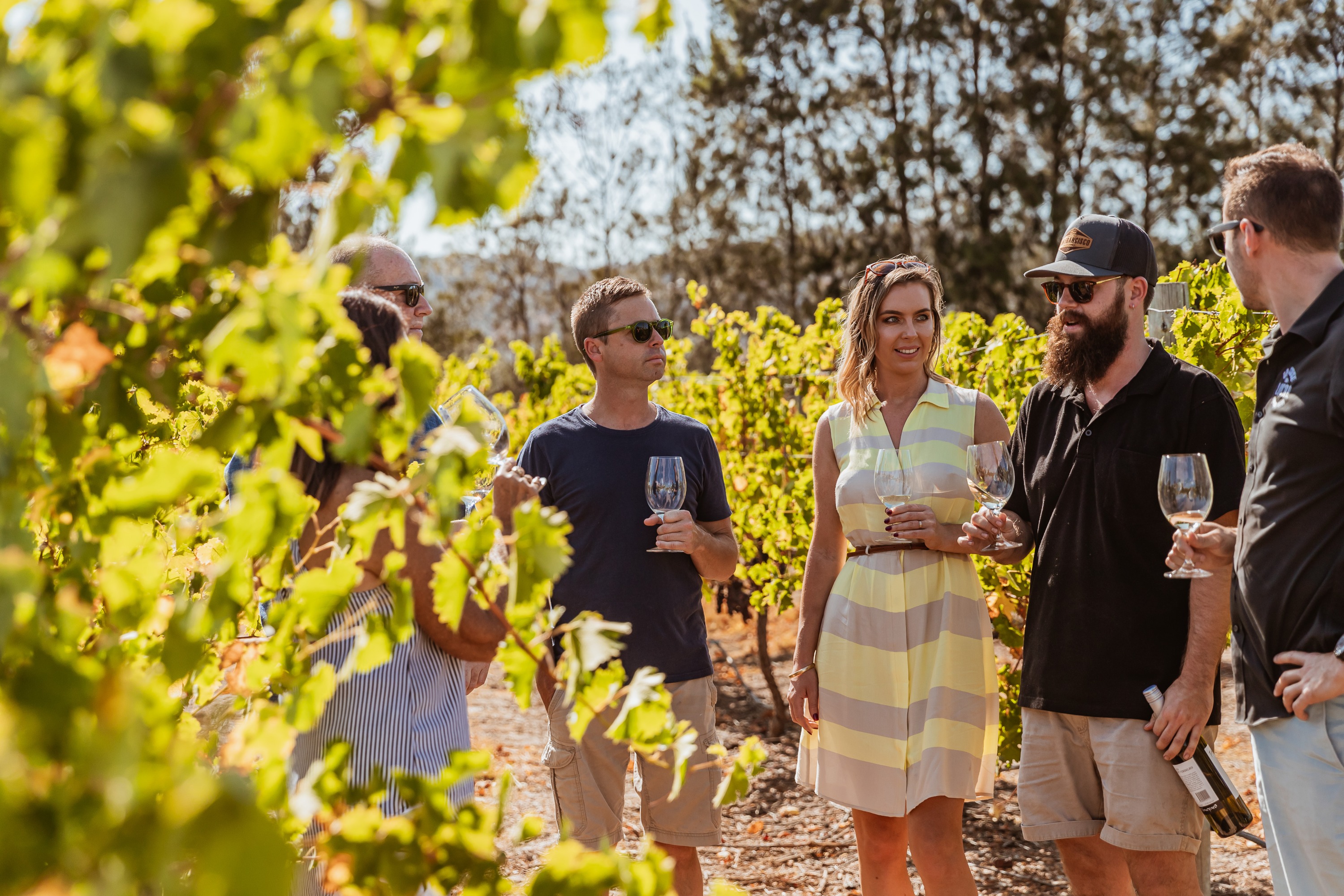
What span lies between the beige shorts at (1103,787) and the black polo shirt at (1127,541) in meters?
0.07

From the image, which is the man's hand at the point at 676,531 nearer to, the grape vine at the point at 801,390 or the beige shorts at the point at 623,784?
the beige shorts at the point at 623,784

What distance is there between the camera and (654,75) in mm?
25547

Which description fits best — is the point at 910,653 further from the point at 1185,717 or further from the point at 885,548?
the point at 1185,717

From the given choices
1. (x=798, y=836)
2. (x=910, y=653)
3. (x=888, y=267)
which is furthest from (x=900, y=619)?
(x=798, y=836)

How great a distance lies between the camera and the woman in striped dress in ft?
10.8

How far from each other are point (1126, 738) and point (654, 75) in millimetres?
24829

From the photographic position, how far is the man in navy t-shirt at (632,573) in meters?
3.52

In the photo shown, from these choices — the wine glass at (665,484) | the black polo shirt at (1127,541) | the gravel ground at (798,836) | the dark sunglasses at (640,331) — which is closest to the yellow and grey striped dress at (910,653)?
the black polo shirt at (1127,541)

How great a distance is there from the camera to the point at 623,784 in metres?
3.63

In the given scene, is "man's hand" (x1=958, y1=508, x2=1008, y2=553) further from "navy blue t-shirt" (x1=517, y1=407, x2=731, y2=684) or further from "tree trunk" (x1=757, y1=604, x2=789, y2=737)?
"tree trunk" (x1=757, y1=604, x2=789, y2=737)

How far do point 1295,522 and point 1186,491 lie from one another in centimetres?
24

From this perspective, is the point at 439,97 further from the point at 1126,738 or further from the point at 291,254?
the point at 1126,738

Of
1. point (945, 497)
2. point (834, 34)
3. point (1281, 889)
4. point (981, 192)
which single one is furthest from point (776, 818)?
point (834, 34)

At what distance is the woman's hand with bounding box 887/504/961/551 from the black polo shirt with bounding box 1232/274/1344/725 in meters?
0.94
